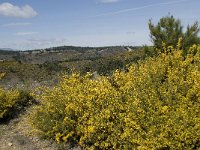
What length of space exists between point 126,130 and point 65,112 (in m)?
2.88

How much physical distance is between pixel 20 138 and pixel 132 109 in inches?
182

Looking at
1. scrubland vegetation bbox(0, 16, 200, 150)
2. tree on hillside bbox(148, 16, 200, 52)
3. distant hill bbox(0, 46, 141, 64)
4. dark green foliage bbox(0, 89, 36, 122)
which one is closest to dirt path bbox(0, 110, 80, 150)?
scrubland vegetation bbox(0, 16, 200, 150)

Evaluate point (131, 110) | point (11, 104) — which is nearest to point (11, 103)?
point (11, 104)

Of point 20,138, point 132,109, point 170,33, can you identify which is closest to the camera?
point 132,109

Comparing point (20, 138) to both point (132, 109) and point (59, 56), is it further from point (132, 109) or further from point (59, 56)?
point (59, 56)

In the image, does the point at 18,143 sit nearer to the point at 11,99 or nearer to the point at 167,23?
the point at 11,99

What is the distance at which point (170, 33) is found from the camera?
18.8 m

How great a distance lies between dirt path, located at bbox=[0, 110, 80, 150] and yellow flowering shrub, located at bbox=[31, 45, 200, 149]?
0.32m

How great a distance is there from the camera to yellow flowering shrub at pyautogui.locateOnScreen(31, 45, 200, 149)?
8055mm

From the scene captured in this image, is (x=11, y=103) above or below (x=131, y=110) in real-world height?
below

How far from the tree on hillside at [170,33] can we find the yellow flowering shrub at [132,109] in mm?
6760

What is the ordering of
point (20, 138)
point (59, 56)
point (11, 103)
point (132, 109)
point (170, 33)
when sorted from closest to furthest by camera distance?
point (132, 109), point (20, 138), point (11, 103), point (170, 33), point (59, 56)

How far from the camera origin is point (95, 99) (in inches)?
406

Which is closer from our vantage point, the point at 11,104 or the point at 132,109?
the point at 132,109
